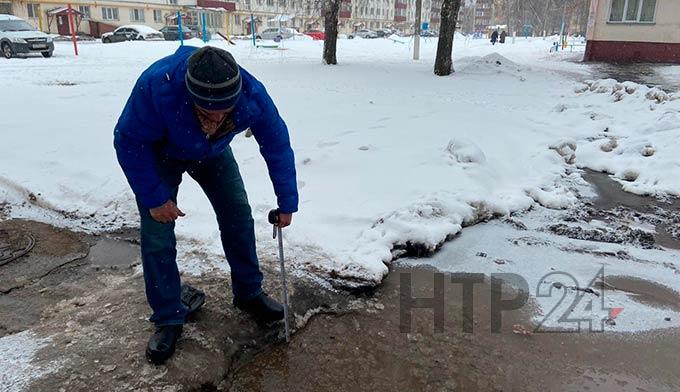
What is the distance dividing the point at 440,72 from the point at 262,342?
38.7 ft

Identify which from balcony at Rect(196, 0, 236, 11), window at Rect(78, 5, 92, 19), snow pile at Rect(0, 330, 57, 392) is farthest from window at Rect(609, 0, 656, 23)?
window at Rect(78, 5, 92, 19)

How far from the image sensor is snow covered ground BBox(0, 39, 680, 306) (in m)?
4.08

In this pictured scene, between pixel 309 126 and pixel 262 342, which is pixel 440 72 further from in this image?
pixel 262 342

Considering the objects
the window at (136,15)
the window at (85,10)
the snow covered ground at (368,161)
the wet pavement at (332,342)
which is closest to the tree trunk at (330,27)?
the snow covered ground at (368,161)

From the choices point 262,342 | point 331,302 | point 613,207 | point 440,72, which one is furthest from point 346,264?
point 440,72

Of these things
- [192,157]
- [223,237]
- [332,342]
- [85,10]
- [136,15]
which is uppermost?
[85,10]

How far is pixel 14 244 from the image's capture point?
397cm

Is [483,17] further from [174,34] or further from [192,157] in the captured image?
[192,157]

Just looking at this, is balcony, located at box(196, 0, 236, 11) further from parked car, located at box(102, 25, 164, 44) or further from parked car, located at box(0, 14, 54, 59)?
parked car, located at box(0, 14, 54, 59)

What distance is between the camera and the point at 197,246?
12.8 ft

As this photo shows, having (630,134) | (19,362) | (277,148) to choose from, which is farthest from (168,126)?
(630,134)

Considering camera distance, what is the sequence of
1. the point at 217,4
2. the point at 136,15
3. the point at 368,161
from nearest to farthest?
the point at 368,161
the point at 136,15
the point at 217,4

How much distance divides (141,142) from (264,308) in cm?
119

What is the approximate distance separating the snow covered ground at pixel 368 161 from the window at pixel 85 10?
39136 mm
